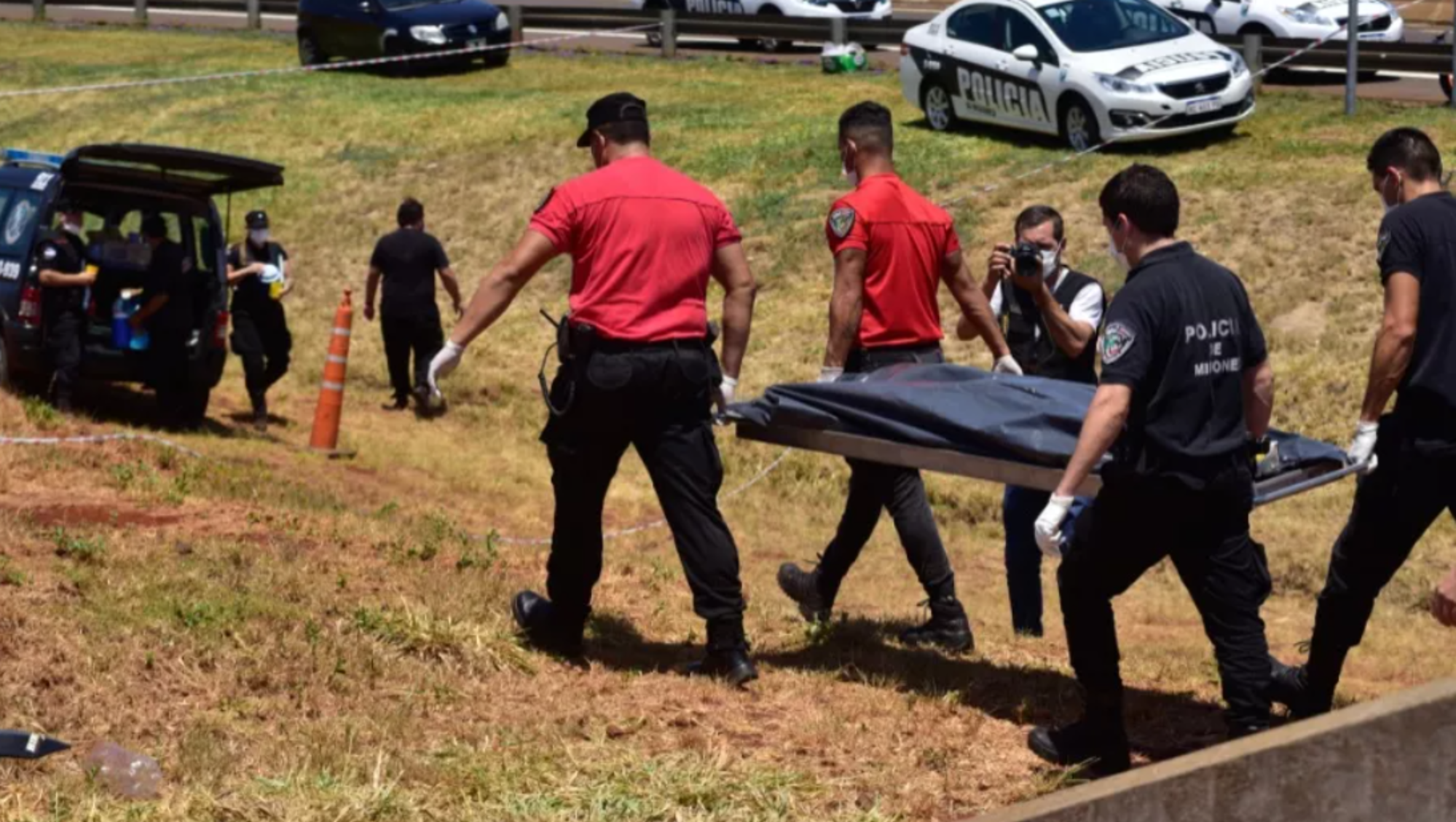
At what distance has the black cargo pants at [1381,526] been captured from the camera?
673 centimetres

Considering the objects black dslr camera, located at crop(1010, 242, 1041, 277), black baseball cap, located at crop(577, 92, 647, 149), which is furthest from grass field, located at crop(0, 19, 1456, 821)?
black baseball cap, located at crop(577, 92, 647, 149)

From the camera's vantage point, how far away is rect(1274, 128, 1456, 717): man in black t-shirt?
669 centimetres

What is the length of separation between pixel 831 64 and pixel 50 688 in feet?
70.2

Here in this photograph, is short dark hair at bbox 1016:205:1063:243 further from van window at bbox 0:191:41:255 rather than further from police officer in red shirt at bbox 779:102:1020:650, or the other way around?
van window at bbox 0:191:41:255

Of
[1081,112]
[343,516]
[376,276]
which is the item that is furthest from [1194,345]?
[1081,112]

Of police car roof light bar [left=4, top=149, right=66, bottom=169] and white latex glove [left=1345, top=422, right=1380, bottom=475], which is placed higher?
white latex glove [left=1345, top=422, right=1380, bottom=475]

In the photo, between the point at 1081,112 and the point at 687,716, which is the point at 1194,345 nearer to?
the point at 687,716

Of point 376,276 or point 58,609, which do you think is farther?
point 376,276

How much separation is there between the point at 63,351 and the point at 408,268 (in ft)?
11.1

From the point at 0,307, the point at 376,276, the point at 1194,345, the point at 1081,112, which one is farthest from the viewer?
the point at 1081,112

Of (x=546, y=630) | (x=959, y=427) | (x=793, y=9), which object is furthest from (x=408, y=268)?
(x=793, y=9)

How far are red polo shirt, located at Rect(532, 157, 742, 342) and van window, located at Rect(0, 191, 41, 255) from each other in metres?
8.12

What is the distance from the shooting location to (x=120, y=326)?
14.7 meters

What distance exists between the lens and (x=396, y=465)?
48.9 feet
